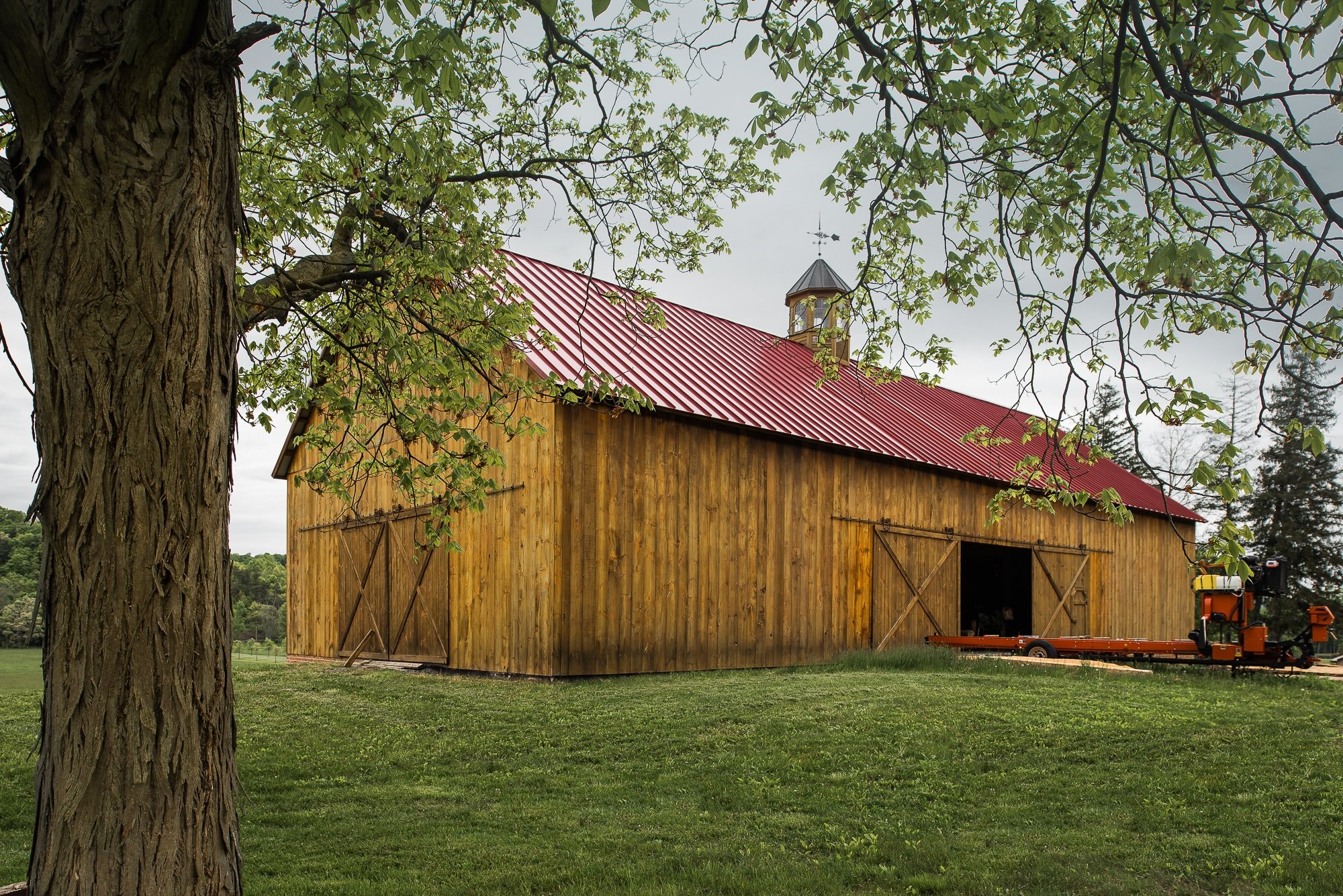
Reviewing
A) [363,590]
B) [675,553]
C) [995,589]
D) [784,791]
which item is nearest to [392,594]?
[363,590]

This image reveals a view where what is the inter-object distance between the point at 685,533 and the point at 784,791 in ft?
25.6

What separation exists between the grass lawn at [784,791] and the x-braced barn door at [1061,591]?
9823 mm

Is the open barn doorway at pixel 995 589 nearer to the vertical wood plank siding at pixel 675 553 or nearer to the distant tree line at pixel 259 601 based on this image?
the vertical wood plank siding at pixel 675 553

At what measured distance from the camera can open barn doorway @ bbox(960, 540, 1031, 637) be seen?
74.5 ft

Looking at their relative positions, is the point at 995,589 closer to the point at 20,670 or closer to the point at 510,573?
the point at 510,573

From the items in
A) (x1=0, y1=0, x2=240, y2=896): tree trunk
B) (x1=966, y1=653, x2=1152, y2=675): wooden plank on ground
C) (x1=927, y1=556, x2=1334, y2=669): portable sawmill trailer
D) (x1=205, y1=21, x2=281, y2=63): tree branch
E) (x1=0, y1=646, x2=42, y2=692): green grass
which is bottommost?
(x1=0, y1=646, x2=42, y2=692): green grass

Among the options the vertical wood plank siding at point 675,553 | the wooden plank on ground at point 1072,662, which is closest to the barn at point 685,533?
the vertical wood plank siding at point 675,553

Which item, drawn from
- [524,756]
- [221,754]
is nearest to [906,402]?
[524,756]

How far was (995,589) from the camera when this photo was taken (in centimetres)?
2762

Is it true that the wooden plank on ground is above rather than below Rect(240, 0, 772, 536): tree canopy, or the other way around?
below

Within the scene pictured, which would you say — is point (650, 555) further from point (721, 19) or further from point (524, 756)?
point (721, 19)

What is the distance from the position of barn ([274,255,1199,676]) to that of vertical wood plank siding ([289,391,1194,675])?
0.10 ft

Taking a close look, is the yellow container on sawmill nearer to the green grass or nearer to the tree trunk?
the tree trunk

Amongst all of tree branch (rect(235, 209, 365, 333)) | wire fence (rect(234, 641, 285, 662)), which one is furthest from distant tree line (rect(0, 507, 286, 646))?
tree branch (rect(235, 209, 365, 333))
